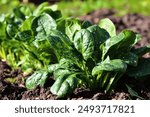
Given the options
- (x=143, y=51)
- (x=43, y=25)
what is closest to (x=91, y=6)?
(x=43, y=25)

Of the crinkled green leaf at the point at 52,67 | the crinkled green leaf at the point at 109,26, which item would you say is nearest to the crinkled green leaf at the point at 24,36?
the crinkled green leaf at the point at 52,67

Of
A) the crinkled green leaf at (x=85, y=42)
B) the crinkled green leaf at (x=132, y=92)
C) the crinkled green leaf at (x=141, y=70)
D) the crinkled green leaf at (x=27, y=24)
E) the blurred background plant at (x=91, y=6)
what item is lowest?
the crinkled green leaf at (x=132, y=92)

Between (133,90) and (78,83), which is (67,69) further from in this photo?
(133,90)

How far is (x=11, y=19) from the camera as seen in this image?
19.1 ft

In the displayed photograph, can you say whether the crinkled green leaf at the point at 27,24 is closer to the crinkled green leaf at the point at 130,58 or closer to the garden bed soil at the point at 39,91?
the garden bed soil at the point at 39,91

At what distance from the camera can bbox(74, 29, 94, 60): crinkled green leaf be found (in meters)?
4.43

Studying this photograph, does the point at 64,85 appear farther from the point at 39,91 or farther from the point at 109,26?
the point at 109,26

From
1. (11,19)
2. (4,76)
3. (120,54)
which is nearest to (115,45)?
(120,54)

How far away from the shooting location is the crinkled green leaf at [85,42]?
4.43 m

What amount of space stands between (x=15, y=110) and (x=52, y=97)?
1.38ft

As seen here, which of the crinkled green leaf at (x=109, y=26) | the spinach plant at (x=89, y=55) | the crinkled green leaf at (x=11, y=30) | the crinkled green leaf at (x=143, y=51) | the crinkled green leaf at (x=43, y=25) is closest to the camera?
the spinach plant at (x=89, y=55)

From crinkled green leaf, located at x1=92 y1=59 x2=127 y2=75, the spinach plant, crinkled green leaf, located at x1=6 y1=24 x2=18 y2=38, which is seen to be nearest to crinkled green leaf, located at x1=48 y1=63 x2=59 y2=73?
the spinach plant

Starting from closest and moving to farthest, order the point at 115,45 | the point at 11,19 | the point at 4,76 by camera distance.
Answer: the point at 115,45 → the point at 4,76 → the point at 11,19

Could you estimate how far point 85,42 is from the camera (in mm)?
4438
